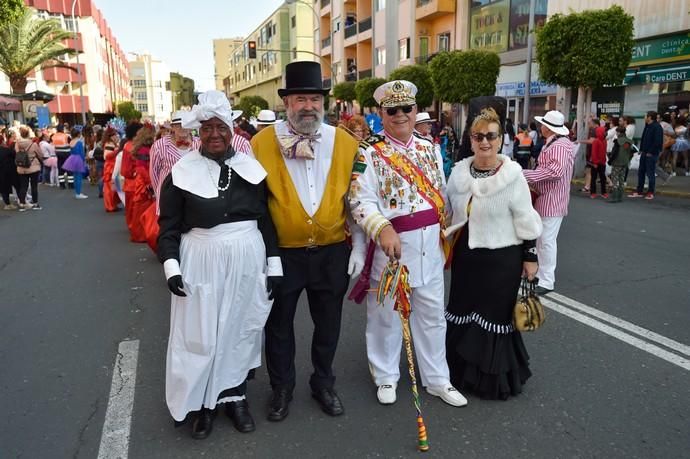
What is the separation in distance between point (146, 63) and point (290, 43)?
7493 centimetres

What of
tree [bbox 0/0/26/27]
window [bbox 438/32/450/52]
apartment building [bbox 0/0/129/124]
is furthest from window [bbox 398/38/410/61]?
apartment building [bbox 0/0/129/124]

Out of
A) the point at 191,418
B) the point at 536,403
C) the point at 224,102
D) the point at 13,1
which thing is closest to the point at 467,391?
the point at 536,403

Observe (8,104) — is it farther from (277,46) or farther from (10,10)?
(277,46)

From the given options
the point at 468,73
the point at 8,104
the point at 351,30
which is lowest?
the point at 8,104

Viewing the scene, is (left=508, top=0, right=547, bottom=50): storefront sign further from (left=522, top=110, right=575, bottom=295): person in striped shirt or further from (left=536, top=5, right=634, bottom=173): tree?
(left=522, top=110, right=575, bottom=295): person in striped shirt

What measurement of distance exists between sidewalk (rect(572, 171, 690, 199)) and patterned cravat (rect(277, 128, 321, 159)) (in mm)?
12047

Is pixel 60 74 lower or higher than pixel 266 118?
higher

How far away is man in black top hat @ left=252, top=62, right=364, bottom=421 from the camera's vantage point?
10.6ft

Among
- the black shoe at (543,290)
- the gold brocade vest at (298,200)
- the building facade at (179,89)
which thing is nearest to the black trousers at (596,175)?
the black shoe at (543,290)

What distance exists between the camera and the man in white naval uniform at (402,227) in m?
3.33

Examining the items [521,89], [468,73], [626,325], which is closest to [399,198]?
[626,325]

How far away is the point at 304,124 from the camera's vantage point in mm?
3223

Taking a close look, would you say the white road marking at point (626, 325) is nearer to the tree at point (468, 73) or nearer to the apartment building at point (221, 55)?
the tree at point (468, 73)

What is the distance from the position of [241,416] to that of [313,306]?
781 millimetres
